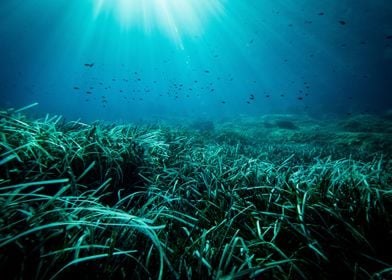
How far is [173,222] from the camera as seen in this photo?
1641mm

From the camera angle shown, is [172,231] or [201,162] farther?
[201,162]

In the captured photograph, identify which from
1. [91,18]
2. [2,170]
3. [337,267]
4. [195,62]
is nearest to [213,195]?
[337,267]

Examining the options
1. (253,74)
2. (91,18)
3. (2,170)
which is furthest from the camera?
(253,74)

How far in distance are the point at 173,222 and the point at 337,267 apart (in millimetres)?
1110

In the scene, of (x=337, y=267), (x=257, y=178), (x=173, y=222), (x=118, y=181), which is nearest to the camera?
(x=337, y=267)

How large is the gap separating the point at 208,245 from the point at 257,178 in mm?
1570

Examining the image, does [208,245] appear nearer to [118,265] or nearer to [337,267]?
[118,265]

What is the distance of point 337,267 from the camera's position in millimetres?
1159

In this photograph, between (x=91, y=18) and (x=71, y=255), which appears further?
(x=91, y=18)

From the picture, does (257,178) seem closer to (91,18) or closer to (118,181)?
(118,181)

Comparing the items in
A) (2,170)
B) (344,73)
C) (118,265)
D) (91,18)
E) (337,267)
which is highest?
(91,18)

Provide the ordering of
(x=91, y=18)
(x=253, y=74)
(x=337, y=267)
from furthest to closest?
1. (x=253, y=74)
2. (x=91, y=18)
3. (x=337, y=267)

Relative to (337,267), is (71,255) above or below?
above

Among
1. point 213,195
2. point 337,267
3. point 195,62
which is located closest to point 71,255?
point 213,195
